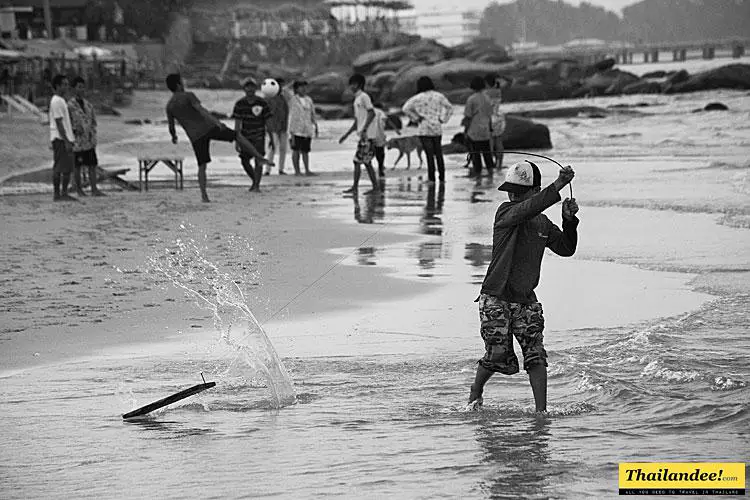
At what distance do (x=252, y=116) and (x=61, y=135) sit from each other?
106 inches

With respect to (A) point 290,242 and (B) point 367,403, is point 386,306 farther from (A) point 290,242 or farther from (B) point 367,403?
(A) point 290,242

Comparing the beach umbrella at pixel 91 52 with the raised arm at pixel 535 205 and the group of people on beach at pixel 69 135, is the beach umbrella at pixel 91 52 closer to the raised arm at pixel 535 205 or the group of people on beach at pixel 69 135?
the group of people on beach at pixel 69 135

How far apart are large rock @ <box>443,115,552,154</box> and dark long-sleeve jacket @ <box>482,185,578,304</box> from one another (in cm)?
1960

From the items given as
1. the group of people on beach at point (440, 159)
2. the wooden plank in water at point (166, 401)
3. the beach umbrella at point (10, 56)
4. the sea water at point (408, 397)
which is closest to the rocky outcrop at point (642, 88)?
the beach umbrella at point (10, 56)

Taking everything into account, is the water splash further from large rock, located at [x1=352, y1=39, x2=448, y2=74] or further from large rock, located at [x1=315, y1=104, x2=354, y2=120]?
large rock, located at [x1=352, y1=39, x2=448, y2=74]

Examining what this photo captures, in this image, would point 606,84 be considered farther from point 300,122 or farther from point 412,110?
point 412,110

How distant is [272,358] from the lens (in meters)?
7.21

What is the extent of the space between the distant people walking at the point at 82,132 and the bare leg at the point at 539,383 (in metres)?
11.8

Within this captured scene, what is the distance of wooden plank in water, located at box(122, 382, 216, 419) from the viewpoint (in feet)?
20.9

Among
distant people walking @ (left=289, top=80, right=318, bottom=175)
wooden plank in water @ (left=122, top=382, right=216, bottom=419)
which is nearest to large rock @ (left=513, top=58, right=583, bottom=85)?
distant people walking @ (left=289, top=80, right=318, bottom=175)

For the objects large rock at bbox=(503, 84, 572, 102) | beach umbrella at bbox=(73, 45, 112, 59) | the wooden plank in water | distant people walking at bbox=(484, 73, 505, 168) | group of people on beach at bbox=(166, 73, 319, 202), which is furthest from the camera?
large rock at bbox=(503, 84, 572, 102)

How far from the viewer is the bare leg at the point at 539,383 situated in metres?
6.31

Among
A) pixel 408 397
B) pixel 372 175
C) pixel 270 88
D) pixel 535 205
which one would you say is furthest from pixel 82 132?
pixel 535 205

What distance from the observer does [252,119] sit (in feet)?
58.0
